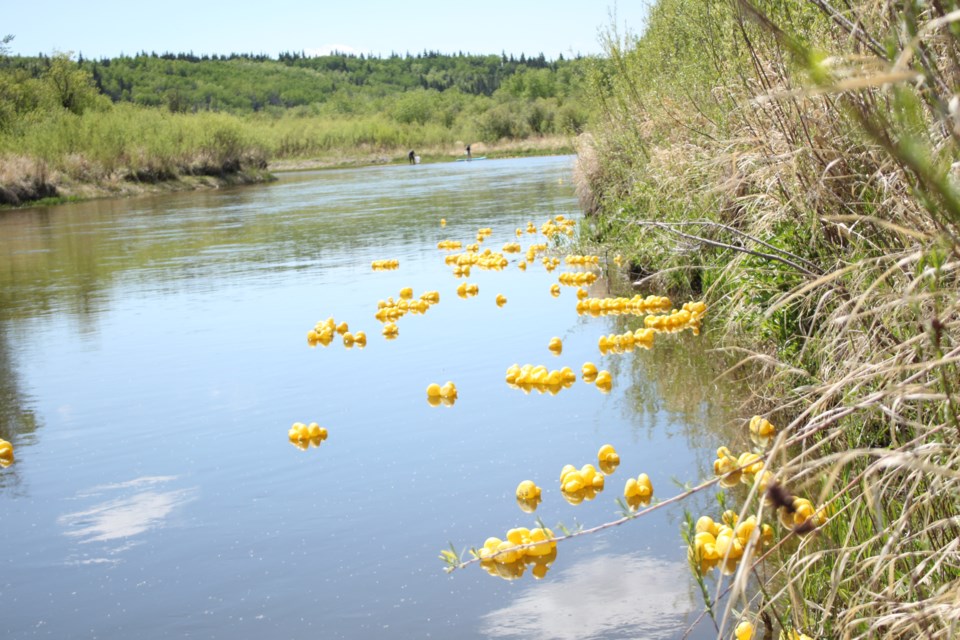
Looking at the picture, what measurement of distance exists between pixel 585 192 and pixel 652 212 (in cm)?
670

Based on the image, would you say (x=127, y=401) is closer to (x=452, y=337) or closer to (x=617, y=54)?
(x=452, y=337)

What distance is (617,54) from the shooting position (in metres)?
12.3

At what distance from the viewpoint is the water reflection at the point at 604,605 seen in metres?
3.84

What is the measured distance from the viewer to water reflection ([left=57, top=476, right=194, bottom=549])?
17.0ft

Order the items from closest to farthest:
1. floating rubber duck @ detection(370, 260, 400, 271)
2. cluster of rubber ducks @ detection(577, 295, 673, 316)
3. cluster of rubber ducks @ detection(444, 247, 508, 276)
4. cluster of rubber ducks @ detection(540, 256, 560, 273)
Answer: cluster of rubber ducks @ detection(577, 295, 673, 316), cluster of rubber ducks @ detection(540, 256, 560, 273), cluster of rubber ducks @ detection(444, 247, 508, 276), floating rubber duck @ detection(370, 260, 400, 271)

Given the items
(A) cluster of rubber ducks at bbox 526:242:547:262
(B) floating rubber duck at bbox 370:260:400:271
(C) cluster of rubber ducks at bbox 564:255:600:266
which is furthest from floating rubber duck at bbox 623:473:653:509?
(B) floating rubber duck at bbox 370:260:400:271

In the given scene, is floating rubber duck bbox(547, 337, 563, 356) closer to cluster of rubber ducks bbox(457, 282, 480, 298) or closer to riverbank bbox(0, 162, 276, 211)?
cluster of rubber ducks bbox(457, 282, 480, 298)

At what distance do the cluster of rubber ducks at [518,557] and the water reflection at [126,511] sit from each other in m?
1.85

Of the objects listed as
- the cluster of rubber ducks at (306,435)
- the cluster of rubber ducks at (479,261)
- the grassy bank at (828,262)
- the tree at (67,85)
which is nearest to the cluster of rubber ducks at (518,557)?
the grassy bank at (828,262)

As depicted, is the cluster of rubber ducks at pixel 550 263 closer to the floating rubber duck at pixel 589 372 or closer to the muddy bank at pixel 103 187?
the floating rubber duck at pixel 589 372

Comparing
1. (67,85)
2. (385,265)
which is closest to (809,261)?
(385,265)

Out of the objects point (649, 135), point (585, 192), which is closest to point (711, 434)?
point (649, 135)

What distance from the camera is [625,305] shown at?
987 cm

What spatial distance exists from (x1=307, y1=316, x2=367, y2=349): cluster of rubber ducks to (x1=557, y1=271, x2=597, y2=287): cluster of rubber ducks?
120 inches
